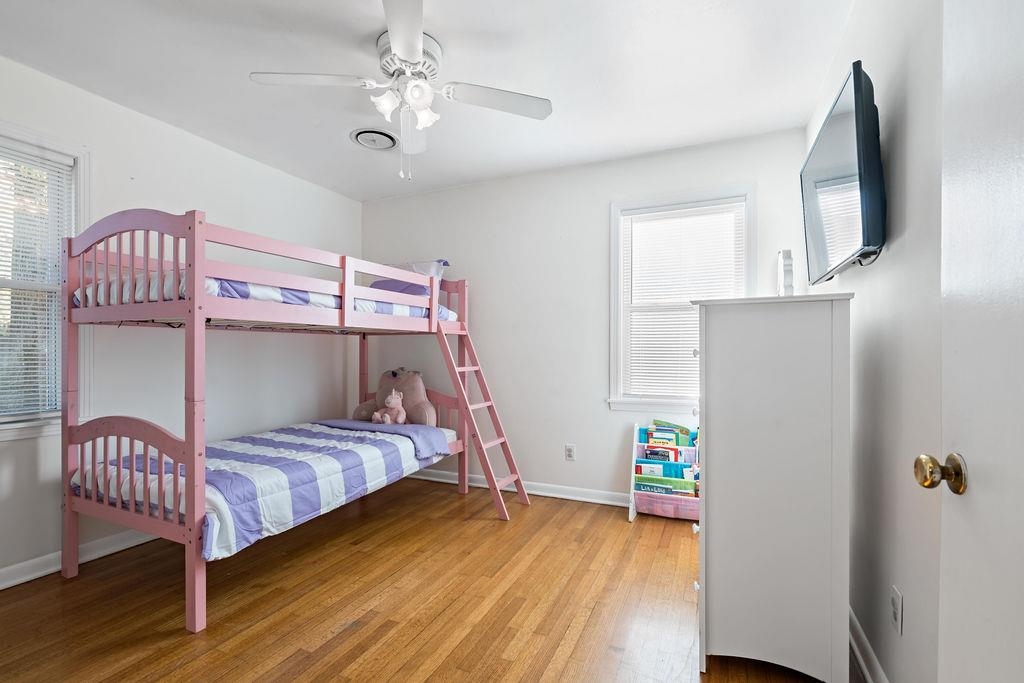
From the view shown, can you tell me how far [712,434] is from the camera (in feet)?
5.53

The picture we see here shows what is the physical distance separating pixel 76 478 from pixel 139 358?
0.69m

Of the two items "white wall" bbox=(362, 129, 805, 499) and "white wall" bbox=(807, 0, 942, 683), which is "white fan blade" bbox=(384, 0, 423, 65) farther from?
"white wall" bbox=(362, 129, 805, 499)

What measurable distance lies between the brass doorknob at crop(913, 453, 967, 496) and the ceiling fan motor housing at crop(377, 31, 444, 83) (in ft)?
6.89

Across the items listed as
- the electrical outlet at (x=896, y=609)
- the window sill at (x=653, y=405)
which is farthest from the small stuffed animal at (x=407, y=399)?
the electrical outlet at (x=896, y=609)

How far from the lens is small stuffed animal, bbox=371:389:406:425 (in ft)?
11.4

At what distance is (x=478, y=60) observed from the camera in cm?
222

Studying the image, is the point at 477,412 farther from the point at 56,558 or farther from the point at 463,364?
the point at 56,558

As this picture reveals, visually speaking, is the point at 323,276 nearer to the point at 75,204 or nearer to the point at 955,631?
the point at 75,204

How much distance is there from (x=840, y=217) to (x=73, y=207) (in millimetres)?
3531

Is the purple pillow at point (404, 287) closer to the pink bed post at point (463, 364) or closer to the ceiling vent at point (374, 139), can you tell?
the pink bed post at point (463, 364)

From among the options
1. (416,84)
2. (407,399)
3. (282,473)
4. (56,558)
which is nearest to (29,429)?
(56,558)

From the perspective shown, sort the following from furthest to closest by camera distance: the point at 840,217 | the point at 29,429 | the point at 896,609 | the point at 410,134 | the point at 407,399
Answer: the point at 407,399 < the point at 410,134 < the point at 29,429 < the point at 840,217 < the point at 896,609

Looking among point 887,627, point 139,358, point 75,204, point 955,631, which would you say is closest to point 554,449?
point 887,627

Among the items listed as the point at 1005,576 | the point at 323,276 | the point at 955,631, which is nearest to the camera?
the point at 1005,576
